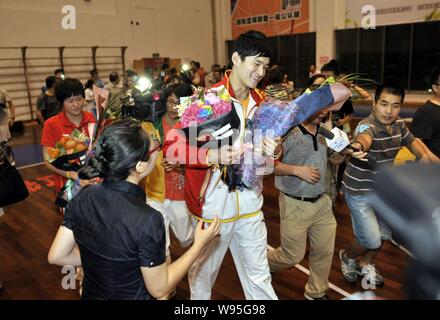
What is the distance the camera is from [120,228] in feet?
4.50

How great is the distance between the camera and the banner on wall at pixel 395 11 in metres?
10.9

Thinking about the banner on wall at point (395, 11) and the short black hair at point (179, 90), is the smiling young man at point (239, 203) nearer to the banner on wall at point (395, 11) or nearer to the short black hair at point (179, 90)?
the short black hair at point (179, 90)

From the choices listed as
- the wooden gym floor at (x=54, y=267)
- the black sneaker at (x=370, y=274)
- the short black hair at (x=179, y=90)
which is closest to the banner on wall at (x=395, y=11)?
the wooden gym floor at (x=54, y=267)

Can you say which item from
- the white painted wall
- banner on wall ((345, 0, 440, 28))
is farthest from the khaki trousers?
the white painted wall

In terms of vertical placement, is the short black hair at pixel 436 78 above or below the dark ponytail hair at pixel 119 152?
above

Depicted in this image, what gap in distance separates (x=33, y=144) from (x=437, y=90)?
28.0ft

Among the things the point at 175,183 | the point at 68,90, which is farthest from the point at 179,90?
the point at 68,90

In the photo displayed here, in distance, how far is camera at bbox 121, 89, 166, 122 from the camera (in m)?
2.53

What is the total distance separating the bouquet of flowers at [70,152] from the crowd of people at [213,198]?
0.06m

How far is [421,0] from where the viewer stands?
11.0m

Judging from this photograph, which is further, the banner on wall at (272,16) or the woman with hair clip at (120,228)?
the banner on wall at (272,16)

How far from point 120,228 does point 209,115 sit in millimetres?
753

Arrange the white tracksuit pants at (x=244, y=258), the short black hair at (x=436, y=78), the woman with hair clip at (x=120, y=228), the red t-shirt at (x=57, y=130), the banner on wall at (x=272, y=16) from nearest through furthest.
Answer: the woman with hair clip at (x=120, y=228), the white tracksuit pants at (x=244, y=258), the red t-shirt at (x=57, y=130), the short black hair at (x=436, y=78), the banner on wall at (x=272, y=16)

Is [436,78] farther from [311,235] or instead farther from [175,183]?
[175,183]
